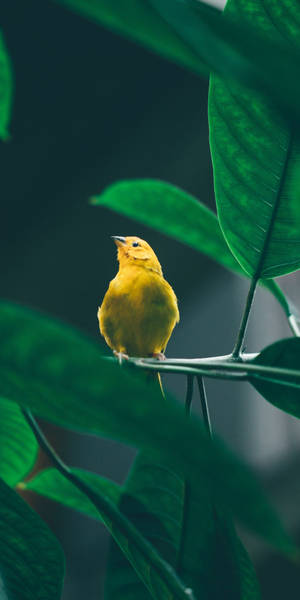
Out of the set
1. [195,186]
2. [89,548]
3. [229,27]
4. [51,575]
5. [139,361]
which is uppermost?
[195,186]

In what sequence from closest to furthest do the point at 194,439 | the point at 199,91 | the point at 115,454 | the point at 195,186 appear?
the point at 194,439 < the point at 199,91 < the point at 195,186 < the point at 115,454

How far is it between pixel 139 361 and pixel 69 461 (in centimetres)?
335

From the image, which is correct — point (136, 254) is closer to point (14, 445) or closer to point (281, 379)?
point (14, 445)

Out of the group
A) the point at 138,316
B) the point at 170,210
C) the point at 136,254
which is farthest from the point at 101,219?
the point at 170,210

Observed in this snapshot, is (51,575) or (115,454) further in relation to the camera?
(115,454)

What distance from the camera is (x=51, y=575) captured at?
505 mm

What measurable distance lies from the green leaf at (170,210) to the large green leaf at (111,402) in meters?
0.40

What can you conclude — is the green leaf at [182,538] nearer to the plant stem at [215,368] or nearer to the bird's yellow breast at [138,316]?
the plant stem at [215,368]

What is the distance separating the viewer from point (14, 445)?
2.11 feet

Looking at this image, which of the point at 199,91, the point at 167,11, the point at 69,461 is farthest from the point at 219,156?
the point at 69,461

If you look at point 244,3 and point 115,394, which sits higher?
point 244,3

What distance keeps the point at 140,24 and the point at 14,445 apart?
511mm

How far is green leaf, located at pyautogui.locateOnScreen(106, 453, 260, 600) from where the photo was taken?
21.7 inches

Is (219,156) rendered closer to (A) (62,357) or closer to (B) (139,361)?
(B) (139,361)
